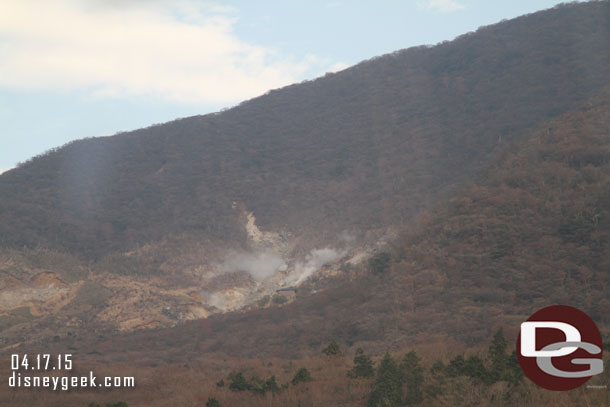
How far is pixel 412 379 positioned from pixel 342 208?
A: 3893 centimetres

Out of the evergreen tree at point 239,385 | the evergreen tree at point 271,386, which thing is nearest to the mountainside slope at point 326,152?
the evergreen tree at point 239,385

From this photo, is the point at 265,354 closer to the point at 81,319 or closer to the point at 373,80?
the point at 81,319

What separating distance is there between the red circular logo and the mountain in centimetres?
927

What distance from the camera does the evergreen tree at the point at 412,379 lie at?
45.4 feet

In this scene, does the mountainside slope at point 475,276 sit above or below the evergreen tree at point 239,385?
above

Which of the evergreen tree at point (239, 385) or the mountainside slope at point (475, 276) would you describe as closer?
the evergreen tree at point (239, 385)

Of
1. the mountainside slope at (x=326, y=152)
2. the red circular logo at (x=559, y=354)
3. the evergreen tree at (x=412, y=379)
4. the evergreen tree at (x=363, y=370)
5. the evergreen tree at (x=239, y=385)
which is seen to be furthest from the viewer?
the mountainside slope at (x=326, y=152)

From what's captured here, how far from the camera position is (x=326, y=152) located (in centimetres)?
6525

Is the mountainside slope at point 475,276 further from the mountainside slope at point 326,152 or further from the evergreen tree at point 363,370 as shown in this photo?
the mountainside slope at point 326,152

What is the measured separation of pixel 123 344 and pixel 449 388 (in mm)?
24772

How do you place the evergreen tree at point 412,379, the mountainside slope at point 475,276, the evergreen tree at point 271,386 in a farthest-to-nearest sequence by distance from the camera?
the mountainside slope at point 475,276 < the evergreen tree at point 271,386 < the evergreen tree at point 412,379

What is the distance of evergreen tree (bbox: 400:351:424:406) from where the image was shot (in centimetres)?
1384

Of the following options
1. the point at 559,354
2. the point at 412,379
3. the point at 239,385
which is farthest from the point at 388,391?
the point at 239,385

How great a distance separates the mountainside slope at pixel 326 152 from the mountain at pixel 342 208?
0.26 m
